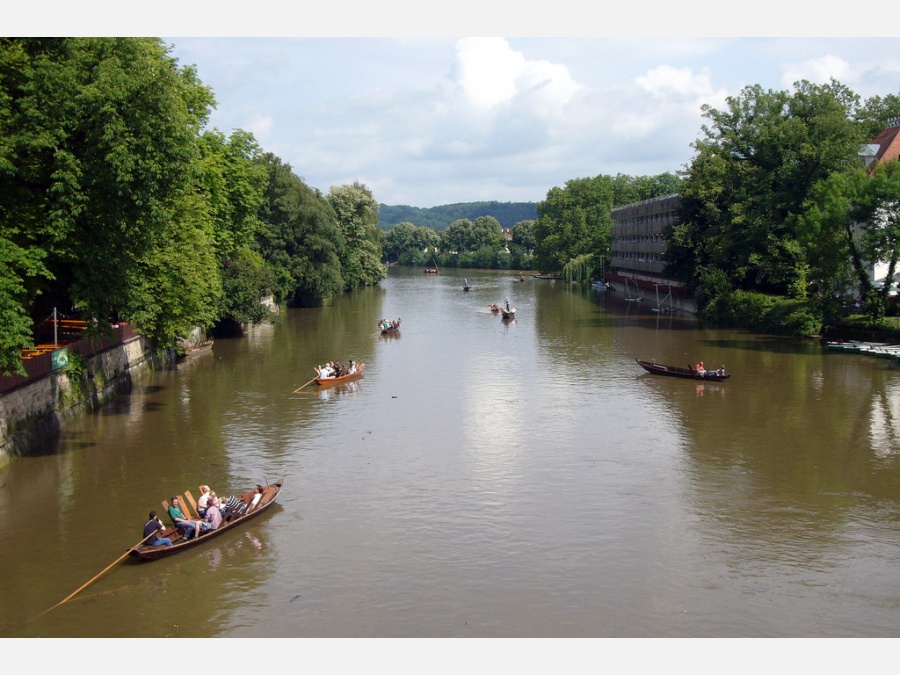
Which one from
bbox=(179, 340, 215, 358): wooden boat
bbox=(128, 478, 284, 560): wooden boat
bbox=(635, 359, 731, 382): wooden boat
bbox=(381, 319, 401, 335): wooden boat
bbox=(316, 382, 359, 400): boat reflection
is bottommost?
bbox=(128, 478, 284, 560): wooden boat

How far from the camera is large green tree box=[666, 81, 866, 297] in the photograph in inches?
2323

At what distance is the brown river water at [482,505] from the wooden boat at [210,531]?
28cm

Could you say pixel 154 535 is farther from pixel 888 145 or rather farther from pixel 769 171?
pixel 888 145

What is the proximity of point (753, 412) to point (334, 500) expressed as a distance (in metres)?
20.4

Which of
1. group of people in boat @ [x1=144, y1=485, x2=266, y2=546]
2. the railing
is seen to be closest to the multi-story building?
the railing

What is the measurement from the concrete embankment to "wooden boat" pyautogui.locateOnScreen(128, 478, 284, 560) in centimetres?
776

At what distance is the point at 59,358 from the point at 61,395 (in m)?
2.32

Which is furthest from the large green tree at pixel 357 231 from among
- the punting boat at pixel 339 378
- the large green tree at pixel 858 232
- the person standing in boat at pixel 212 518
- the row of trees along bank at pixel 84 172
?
the person standing in boat at pixel 212 518

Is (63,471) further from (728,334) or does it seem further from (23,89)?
(728,334)

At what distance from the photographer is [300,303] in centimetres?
8650

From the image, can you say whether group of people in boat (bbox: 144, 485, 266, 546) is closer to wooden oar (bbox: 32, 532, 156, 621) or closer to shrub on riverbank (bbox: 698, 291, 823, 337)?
wooden oar (bbox: 32, 532, 156, 621)

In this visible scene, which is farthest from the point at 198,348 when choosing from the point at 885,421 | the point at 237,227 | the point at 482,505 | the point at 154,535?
the point at 885,421

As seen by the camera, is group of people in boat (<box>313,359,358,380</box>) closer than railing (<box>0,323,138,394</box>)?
No

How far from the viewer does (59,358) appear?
99.7ft
